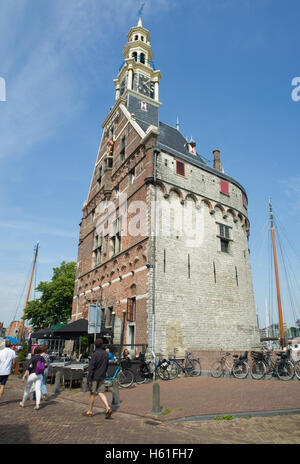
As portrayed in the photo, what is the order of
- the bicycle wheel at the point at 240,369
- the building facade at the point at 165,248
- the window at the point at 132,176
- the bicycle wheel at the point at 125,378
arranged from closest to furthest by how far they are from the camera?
the bicycle wheel at the point at 125,378 → the bicycle wheel at the point at 240,369 → the building facade at the point at 165,248 → the window at the point at 132,176

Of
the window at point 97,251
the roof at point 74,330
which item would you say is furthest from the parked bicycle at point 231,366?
the window at point 97,251

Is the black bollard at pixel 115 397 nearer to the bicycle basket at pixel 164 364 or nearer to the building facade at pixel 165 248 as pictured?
the bicycle basket at pixel 164 364

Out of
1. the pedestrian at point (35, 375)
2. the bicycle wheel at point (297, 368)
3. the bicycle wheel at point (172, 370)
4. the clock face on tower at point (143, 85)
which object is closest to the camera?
the pedestrian at point (35, 375)

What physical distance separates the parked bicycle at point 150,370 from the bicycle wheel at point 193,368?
4.16 feet

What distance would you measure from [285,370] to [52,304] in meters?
28.2

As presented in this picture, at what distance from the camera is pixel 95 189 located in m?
26.9

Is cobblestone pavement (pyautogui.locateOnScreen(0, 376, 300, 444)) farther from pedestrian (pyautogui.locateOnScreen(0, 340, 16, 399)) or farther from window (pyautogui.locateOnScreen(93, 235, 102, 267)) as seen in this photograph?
window (pyautogui.locateOnScreen(93, 235, 102, 267))

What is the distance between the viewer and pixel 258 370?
491 inches

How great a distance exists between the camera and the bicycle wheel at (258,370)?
12.1m

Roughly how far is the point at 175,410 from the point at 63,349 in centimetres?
2007

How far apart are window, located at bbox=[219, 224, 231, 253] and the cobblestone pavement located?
1394 centimetres

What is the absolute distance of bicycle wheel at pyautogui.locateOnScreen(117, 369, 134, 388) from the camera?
11.2 meters
